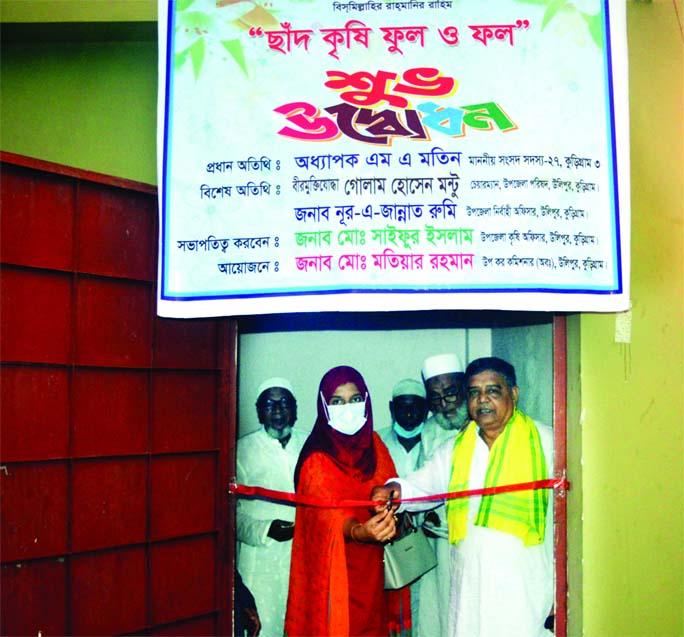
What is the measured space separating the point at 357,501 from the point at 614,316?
1.26 metres

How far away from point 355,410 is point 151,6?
1.84 meters

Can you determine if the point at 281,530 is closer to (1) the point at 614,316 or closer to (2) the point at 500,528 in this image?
(2) the point at 500,528

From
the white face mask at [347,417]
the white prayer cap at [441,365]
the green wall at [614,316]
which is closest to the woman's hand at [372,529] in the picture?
the white face mask at [347,417]

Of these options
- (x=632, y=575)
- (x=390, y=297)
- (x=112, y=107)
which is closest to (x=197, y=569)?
(x=390, y=297)

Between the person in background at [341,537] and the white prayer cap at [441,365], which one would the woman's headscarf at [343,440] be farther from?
the white prayer cap at [441,365]

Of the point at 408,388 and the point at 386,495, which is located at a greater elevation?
the point at 408,388

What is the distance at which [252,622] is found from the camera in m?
3.58

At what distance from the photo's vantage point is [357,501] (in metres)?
3.52

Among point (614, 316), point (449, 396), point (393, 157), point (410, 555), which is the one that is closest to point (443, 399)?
point (449, 396)

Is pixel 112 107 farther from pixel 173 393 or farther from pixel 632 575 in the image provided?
pixel 632 575

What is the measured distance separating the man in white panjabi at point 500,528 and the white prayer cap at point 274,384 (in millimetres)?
696

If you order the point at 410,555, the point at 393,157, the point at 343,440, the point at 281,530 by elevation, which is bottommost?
the point at 410,555

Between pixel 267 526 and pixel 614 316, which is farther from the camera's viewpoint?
pixel 267 526

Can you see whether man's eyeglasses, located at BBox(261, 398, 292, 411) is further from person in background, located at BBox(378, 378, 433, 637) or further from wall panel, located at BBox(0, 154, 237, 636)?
person in background, located at BBox(378, 378, 433, 637)
